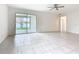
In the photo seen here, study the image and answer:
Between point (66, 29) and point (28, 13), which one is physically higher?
point (28, 13)

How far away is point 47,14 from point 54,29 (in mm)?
2192

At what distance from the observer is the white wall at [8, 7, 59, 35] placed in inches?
395

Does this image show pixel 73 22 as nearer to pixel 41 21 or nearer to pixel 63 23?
pixel 63 23

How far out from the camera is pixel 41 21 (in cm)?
1379

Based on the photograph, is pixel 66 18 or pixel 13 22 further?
pixel 66 18

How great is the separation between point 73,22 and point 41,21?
11.4ft

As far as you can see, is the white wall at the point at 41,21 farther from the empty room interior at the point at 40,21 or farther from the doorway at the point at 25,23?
the doorway at the point at 25,23

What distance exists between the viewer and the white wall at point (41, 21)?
32.9ft

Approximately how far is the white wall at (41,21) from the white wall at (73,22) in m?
1.98

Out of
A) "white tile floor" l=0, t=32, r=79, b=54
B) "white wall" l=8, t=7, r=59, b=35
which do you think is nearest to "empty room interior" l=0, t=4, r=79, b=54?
"white wall" l=8, t=7, r=59, b=35
